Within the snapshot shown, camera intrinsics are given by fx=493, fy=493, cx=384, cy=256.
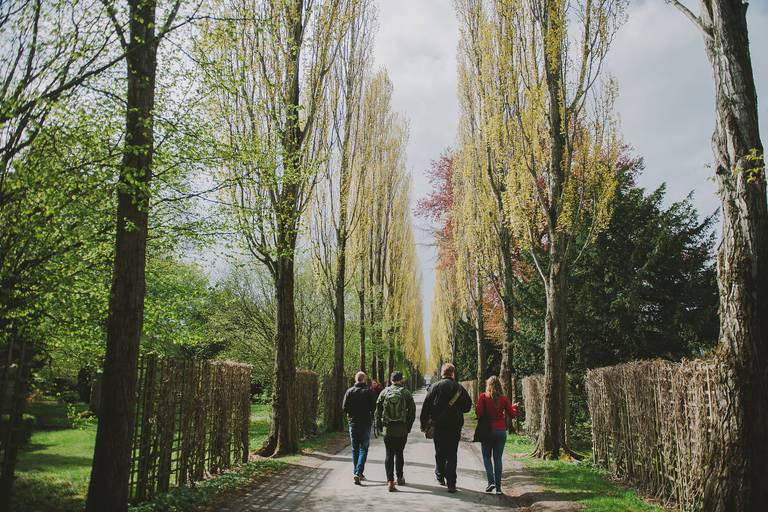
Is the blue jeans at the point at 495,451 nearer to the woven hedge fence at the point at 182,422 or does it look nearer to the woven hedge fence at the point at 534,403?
the woven hedge fence at the point at 182,422

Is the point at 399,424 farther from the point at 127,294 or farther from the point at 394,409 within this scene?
the point at 127,294

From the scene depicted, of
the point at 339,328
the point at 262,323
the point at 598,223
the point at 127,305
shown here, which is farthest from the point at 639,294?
the point at 262,323

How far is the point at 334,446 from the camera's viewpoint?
14.0 metres

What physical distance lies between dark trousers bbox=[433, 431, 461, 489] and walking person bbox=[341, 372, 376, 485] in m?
1.21

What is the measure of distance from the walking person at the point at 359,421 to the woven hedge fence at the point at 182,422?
2.26m

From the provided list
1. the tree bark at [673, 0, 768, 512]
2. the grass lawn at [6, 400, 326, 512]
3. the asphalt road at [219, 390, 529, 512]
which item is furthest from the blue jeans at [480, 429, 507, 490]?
the grass lawn at [6, 400, 326, 512]

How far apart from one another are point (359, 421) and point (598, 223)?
769 centimetres

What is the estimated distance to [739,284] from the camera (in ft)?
16.2

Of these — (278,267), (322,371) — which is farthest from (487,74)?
(322,371)

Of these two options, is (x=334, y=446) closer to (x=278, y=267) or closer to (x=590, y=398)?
(x=278, y=267)

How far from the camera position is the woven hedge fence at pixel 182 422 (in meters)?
6.31

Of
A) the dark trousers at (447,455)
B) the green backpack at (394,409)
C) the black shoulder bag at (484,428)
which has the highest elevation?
the green backpack at (394,409)

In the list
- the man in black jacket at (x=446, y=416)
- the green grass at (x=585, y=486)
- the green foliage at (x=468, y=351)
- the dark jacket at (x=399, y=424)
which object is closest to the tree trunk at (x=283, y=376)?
the dark jacket at (x=399, y=424)

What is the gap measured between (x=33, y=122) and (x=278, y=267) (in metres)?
6.34
